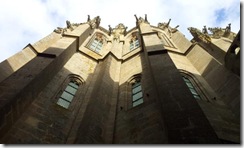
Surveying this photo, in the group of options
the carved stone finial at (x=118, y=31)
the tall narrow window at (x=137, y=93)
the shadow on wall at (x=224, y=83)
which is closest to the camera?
the shadow on wall at (x=224, y=83)

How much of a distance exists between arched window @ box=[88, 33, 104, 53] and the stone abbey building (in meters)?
3.04

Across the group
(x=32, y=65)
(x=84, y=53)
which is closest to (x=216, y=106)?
(x=32, y=65)

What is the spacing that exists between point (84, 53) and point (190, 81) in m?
6.53

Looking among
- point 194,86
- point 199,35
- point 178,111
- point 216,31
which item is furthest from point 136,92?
point 216,31

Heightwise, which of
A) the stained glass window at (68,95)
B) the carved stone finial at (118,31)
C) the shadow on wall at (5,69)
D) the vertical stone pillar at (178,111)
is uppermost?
the carved stone finial at (118,31)

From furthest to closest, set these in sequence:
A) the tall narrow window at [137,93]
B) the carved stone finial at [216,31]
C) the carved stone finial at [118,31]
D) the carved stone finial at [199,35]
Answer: the carved stone finial at [118,31], the carved stone finial at [216,31], the carved stone finial at [199,35], the tall narrow window at [137,93]

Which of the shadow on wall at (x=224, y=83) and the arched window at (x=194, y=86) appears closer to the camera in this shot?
the shadow on wall at (x=224, y=83)

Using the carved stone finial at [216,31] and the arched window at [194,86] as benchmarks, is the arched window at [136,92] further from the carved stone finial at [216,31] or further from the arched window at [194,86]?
the carved stone finial at [216,31]

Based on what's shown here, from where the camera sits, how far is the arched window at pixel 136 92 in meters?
9.59

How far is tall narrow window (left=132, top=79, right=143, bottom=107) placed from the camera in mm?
9567

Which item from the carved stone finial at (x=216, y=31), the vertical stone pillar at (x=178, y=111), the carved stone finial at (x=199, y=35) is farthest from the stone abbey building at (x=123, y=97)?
the carved stone finial at (x=216, y=31)

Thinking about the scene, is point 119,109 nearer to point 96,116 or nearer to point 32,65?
point 96,116

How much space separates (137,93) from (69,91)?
292cm

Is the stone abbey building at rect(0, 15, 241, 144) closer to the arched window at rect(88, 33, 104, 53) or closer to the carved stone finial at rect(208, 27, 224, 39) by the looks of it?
the carved stone finial at rect(208, 27, 224, 39)
